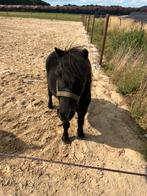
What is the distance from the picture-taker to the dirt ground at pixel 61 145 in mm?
3359

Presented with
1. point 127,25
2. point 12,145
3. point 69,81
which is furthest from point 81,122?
point 127,25

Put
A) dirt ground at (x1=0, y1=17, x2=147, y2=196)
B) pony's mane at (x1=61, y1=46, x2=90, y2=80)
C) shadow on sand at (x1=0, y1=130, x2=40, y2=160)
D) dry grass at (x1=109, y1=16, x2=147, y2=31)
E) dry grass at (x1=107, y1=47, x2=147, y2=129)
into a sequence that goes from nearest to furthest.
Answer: pony's mane at (x1=61, y1=46, x2=90, y2=80) < dirt ground at (x1=0, y1=17, x2=147, y2=196) < shadow on sand at (x1=0, y1=130, x2=40, y2=160) < dry grass at (x1=107, y1=47, x2=147, y2=129) < dry grass at (x1=109, y1=16, x2=147, y2=31)

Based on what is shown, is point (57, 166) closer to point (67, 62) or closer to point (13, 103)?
point (67, 62)

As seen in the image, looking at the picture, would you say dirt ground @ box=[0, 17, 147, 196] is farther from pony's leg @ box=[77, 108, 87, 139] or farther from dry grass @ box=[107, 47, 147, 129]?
dry grass @ box=[107, 47, 147, 129]

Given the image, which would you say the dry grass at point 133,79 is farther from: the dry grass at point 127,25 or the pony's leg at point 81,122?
the dry grass at point 127,25

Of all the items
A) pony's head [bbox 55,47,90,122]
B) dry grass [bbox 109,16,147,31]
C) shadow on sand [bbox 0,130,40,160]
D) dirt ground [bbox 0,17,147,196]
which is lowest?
dry grass [bbox 109,16,147,31]

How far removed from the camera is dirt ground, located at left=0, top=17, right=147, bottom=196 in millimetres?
3359

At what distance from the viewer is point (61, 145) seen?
162 inches

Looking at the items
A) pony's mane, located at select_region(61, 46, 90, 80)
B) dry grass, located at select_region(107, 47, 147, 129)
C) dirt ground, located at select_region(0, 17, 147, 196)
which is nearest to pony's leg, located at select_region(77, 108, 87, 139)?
dirt ground, located at select_region(0, 17, 147, 196)

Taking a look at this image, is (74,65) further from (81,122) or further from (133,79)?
(133,79)

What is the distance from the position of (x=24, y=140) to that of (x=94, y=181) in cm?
131

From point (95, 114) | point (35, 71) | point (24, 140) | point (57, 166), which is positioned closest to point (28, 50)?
point (35, 71)

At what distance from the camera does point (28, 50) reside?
10.5 m

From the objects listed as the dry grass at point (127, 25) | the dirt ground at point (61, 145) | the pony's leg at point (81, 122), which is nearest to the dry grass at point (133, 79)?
the dirt ground at point (61, 145)
